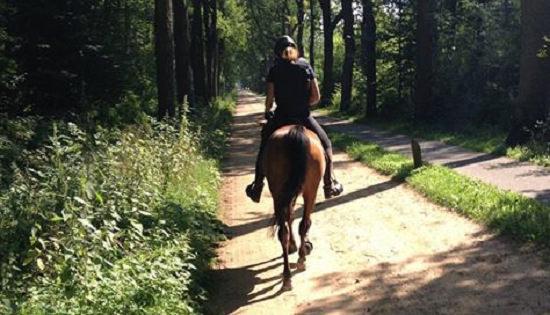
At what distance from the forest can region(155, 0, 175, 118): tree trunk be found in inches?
1.4

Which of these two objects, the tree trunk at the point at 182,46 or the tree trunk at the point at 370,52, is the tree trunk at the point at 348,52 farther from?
the tree trunk at the point at 182,46

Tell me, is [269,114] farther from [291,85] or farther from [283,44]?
[283,44]

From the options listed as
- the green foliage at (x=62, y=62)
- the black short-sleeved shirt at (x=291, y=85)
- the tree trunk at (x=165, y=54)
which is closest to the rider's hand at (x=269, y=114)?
the black short-sleeved shirt at (x=291, y=85)

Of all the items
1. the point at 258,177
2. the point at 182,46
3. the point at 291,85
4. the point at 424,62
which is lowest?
the point at 258,177

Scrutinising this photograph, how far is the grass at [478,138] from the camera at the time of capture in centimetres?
1352

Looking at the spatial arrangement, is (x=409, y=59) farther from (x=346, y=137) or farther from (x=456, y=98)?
(x=346, y=137)

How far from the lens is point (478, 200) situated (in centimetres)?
954

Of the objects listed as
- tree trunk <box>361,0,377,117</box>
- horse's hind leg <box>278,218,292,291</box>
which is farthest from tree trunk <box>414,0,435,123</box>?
horse's hind leg <box>278,218,292,291</box>

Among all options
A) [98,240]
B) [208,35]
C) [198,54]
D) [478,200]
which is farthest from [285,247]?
[208,35]

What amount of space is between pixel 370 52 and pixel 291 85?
23.0 meters

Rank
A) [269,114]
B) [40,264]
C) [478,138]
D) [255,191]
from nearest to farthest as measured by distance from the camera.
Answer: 1. [40,264]
2. [269,114]
3. [255,191]
4. [478,138]

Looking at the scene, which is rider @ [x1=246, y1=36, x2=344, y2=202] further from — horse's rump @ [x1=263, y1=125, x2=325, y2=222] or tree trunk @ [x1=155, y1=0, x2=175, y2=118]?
tree trunk @ [x1=155, y1=0, x2=175, y2=118]

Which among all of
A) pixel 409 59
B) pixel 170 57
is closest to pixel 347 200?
pixel 170 57

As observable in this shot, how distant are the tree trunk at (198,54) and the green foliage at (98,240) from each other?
67.7ft
